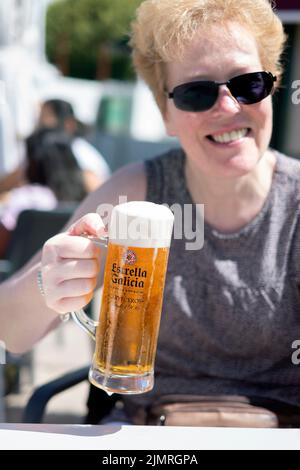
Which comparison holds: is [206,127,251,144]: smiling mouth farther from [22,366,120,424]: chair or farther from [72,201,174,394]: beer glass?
[22,366,120,424]: chair

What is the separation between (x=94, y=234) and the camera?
1250 millimetres

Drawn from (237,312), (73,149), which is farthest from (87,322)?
(73,149)

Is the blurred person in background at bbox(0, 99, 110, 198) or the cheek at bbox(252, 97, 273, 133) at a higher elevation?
the cheek at bbox(252, 97, 273, 133)

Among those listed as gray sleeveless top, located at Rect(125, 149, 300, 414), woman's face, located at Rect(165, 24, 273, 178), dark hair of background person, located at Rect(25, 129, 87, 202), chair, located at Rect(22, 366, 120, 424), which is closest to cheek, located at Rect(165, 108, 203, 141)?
woman's face, located at Rect(165, 24, 273, 178)

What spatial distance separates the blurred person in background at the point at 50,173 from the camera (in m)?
3.83

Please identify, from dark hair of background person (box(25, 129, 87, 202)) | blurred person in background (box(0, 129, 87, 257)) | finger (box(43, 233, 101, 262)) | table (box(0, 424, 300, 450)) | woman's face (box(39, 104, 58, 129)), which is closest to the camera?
table (box(0, 424, 300, 450))

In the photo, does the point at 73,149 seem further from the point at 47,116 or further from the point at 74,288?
the point at 74,288

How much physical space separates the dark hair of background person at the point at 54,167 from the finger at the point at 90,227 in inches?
110

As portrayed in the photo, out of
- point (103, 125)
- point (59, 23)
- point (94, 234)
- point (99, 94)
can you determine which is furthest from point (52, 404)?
point (59, 23)

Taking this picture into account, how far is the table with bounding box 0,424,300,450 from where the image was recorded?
1117 mm

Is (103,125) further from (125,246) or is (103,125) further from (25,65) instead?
(125,246)

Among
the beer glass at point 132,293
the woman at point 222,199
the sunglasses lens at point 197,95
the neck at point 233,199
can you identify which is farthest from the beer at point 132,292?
the neck at point 233,199

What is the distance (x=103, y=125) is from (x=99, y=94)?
1368 mm

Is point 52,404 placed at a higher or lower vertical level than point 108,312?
lower
